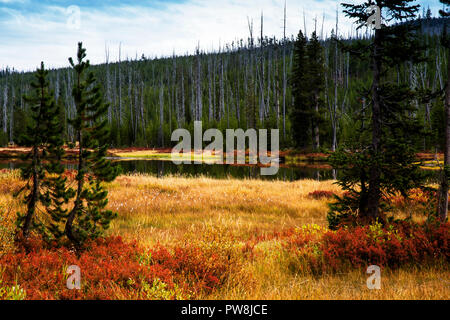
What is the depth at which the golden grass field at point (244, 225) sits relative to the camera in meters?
4.03

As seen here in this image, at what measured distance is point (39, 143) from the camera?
218 inches

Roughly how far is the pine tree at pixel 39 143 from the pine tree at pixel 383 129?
5.33m

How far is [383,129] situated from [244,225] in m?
4.53

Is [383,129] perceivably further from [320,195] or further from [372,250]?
[320,195]

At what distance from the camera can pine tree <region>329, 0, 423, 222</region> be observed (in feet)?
20.6

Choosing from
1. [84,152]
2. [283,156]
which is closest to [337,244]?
[84,152]

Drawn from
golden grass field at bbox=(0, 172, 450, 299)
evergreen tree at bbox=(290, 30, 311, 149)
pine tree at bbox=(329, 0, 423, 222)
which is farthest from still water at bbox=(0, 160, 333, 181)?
pine tree at bbox=(329, 0, 423, 222)

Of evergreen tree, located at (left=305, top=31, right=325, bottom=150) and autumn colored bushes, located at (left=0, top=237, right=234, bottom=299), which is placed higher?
evergreen tree, located at (left=305, top=31, right=325, bottom=150)

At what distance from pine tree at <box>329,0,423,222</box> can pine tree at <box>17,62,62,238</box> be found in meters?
5.33

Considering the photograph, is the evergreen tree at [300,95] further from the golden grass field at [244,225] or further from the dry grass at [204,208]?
the dry grass at [204,208]

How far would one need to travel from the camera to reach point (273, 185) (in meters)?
16.9

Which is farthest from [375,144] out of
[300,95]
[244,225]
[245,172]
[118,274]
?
[300,95]

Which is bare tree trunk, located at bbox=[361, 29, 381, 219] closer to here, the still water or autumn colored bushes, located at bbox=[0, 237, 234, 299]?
autumn colored bushes, located at bbox=[0, 237, 234, 299]

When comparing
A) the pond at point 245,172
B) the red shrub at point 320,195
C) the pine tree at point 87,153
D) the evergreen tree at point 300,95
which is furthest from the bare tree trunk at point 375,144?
the evergreen tree at point 300,95
